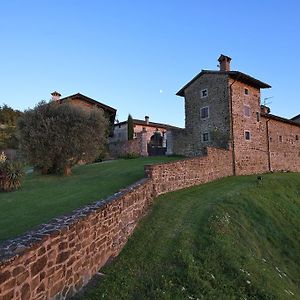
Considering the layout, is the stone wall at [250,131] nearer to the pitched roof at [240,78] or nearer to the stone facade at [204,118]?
the pitched roof at [240,78]

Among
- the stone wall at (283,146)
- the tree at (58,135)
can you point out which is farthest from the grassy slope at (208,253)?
the stone wall at (283,146)

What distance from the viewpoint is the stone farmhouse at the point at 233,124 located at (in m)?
27.5

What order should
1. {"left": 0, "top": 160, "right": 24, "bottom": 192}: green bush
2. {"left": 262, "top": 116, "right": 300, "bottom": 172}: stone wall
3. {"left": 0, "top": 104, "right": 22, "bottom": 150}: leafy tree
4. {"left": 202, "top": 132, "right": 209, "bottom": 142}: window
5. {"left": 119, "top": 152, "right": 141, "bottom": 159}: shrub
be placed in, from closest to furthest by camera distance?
{"left": 0, "top": 160, "right": 24, "bottom": 192}: green bush < {"left": 202, "top": 132, "right": 209, "bottom": 142}: window < {"left": 262, "top": 116, "right": 300, "bottom": 172}: stone wall < {"left": 119, "top": 152, "right": 141, "bottom": 159}: shrub < {"left": 0, "top": 104, "right": 22, "bottom": 150}: leafy tree

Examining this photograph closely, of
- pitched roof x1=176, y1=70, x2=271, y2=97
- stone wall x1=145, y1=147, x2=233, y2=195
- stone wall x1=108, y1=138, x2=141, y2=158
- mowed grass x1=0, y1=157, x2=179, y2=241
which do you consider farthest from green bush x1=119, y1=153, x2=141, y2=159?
mowed grass x1=0, y1=157, x2=179, y2=241

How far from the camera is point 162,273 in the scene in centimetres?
788

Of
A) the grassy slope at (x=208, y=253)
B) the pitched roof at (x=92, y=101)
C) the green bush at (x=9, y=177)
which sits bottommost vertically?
the grassy slope at (x=208, y=253)

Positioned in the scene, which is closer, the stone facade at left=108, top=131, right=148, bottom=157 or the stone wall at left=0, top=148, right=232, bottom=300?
the stone wall at left=0, top=148, right=232, bottom=300

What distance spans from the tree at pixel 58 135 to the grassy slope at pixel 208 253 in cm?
789

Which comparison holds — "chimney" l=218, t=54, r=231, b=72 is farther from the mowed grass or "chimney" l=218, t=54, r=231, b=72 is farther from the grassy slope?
the grassy slope

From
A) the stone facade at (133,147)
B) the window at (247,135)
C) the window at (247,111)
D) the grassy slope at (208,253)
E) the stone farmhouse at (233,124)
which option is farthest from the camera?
the stone facade at (133,147)

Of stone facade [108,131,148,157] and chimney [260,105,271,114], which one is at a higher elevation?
chimney [260,105,271,114]

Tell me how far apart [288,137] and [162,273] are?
3088cm

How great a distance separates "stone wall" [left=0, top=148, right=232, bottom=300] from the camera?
4.73 meters

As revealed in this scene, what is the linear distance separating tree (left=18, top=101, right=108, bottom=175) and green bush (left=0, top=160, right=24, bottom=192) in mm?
3338
